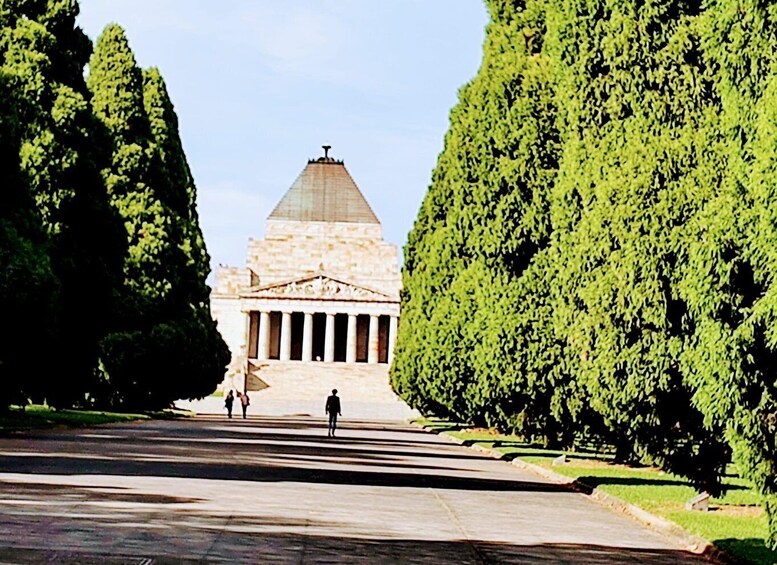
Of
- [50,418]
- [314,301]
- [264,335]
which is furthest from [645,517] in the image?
[264,335]

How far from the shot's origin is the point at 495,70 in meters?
31.9

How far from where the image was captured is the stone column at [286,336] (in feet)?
346

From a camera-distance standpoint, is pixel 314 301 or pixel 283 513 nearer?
pixel 283 513

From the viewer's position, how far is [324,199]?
4906 inches

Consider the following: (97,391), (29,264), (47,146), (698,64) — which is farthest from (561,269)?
(97,391)

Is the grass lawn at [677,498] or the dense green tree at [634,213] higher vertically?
the dense green tree at [634,213]

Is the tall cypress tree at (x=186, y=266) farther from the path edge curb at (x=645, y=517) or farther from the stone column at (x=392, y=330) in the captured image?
the stone column at (x=392, y=330)

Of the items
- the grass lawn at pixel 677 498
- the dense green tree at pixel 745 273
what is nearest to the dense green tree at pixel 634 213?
the grass lawn at pixel 677 498

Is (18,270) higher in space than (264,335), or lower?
lower

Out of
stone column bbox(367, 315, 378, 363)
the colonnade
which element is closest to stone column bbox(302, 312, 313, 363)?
the colonnade

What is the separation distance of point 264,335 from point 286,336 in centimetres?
220

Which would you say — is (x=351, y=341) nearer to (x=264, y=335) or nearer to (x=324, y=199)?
(x=264, y=335)

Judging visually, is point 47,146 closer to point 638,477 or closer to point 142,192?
point 638,477

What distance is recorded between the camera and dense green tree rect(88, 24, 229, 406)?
158ft
